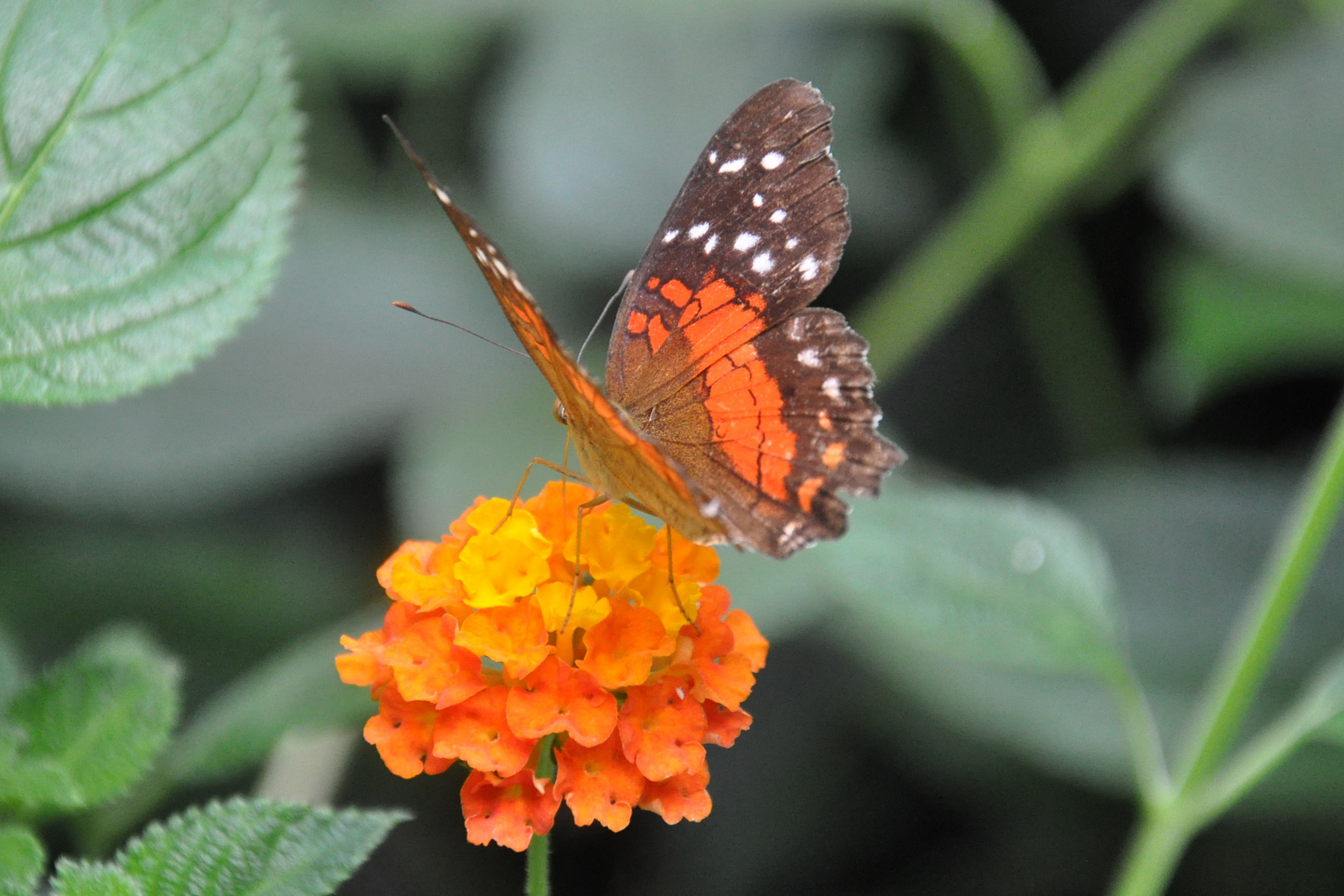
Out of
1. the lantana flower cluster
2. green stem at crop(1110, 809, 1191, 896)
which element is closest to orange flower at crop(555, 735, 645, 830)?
the lantana flower cluster

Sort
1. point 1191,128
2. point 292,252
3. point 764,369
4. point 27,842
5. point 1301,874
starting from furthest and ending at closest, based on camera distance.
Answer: point 292,252 < point 1191,128 < point 1301,874 < point 764,369 < point 27,842

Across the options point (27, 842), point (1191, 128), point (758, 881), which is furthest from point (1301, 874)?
point (27, 842)

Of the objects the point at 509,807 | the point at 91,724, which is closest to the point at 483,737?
the point at 509,807

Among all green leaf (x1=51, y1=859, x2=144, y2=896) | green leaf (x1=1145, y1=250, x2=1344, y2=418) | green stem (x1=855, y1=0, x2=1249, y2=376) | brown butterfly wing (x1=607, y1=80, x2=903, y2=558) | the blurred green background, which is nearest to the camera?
green leaf (x1=51, y1=859, x2=144, y2=896)

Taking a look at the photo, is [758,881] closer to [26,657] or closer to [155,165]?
[26,657]

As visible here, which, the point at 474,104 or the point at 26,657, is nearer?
the point at 26,657

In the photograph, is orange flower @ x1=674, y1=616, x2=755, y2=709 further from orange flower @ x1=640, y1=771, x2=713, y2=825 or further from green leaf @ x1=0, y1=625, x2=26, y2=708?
green leaf @ x1=0, y1=625, x2=26, y2=708

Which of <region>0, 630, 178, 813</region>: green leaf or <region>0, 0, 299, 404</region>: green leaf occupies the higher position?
<region>0, 0, 299, 404</region>: green leaf
